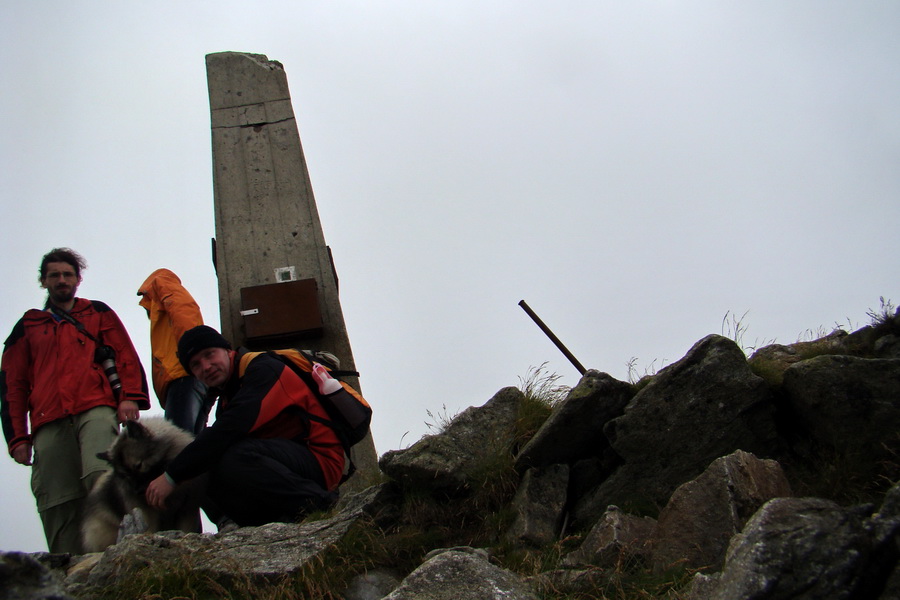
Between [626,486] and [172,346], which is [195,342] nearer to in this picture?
[172,346]

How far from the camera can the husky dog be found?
455 cm

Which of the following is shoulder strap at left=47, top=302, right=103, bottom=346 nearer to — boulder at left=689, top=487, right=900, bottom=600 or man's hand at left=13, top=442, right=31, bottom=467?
man's hand at left=13, top=442, right=31, bottom=467

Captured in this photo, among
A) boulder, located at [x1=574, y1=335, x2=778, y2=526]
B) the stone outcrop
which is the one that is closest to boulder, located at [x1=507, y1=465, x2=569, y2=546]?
the stone outcrop

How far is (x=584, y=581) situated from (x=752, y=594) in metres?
0.95

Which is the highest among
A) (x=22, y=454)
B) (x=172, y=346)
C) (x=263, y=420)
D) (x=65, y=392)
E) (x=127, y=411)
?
(x=172, y=346)

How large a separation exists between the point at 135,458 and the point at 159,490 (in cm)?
41

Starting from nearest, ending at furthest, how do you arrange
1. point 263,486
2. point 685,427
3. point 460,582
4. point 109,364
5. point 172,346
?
point 460,582 < point 685,427 < point 263,486 < point 109,364 < point 172,346

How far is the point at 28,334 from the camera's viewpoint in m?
5.51

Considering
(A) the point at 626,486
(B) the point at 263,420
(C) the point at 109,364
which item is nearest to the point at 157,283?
(C) the point at 109,364

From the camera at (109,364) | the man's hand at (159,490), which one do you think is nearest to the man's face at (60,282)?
the camera at (109,364)

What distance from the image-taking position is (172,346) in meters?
5.79

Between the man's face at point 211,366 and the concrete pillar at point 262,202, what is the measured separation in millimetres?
1858

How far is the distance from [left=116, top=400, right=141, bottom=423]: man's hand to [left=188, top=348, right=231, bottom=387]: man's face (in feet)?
2.88

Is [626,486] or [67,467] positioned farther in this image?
[67,467]
